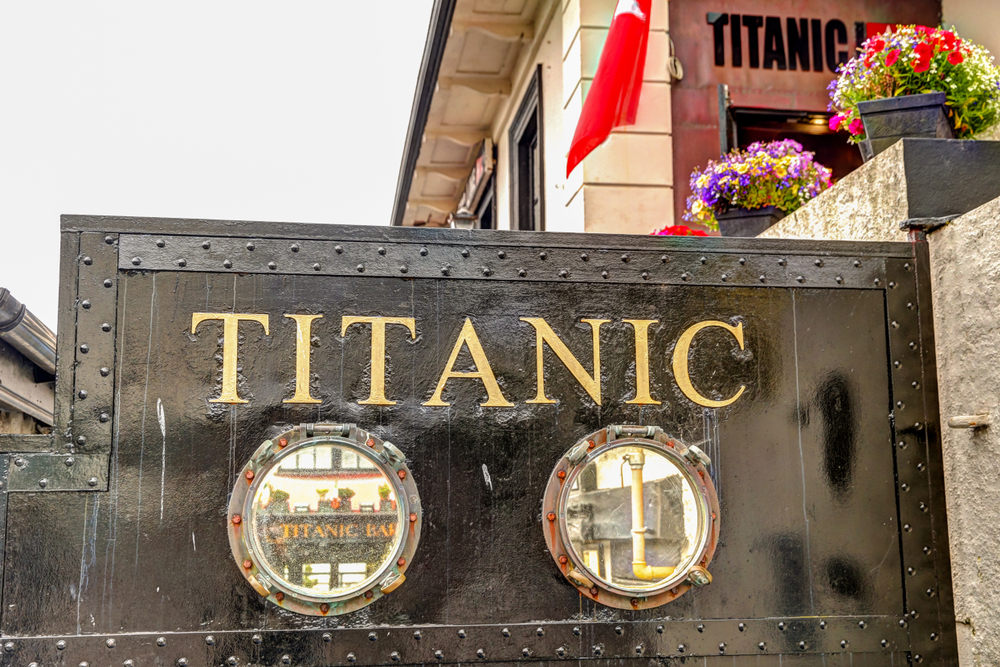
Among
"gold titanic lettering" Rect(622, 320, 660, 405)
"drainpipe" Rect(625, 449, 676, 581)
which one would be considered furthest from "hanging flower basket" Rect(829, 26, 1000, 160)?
"drainpipe" Rect(625, 449, 676, 581)

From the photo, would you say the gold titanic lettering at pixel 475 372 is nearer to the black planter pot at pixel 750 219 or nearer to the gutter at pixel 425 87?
the black planter pot at pixel 750 219

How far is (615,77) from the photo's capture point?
612cm

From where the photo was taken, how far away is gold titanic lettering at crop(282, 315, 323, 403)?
281cm

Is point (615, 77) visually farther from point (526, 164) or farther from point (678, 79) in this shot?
point (526, 164)

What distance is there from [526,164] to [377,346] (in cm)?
662

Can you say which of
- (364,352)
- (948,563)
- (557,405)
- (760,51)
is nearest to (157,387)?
(364,352)

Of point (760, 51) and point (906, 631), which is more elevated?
point (760, 51)

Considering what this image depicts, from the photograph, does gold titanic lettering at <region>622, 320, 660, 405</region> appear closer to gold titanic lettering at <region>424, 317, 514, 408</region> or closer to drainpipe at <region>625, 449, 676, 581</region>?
drainpipe at <region>625, 449, 676, 581</region>

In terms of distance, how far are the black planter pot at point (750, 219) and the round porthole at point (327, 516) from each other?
3.24 meters

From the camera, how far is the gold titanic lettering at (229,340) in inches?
109

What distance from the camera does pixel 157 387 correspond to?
2.74 meters

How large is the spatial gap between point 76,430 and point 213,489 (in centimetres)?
41

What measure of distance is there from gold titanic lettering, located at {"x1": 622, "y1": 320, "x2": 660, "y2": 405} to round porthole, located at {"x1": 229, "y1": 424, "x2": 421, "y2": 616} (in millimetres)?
765

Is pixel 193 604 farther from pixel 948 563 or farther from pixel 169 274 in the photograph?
pixel 948 563
